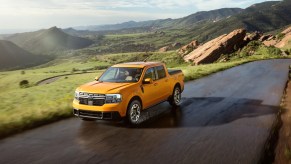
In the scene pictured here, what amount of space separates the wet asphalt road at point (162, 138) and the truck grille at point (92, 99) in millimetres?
Answer: 714

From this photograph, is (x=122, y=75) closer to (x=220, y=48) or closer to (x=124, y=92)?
(x=124, y=92)

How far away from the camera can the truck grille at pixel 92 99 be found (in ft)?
32.1

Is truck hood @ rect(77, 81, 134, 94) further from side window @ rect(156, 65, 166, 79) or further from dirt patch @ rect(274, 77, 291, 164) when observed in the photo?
dirt patch @ rect(274, 77, 291, 164)

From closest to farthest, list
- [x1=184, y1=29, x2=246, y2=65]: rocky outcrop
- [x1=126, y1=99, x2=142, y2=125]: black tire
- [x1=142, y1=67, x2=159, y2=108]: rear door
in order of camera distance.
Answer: [x1=126, y1=99, x2=142, y2=125]: black tire → [x1=142, y1=67, x2=159, y2=108]: rear door → [x1=184, y1=29, x2=246, y2=65]: rocky outcrop

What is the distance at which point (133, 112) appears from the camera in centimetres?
1033

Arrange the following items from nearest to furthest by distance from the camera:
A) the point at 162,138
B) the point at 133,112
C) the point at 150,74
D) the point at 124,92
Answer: the point at 162,138 → the point at 124,92 → the point at 133,112 → the point at 150,74

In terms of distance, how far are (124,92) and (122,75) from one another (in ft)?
5.10

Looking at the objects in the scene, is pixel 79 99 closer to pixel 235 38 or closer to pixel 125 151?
pixel 125 151

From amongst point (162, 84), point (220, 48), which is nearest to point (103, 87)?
point (162, 84)

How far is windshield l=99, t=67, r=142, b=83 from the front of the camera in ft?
36.1

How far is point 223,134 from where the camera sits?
9180mm

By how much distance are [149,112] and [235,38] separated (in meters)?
52.9

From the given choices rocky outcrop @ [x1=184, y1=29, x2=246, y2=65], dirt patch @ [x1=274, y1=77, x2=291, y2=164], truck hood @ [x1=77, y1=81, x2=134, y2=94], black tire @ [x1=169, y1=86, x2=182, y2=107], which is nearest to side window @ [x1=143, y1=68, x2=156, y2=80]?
truck hood @ [x1=77, y1=81, x2=134, y2=94]

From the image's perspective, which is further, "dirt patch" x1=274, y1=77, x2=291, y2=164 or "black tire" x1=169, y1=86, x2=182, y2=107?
"black tire" x1=169, y1=86, x2=182, y2=107
